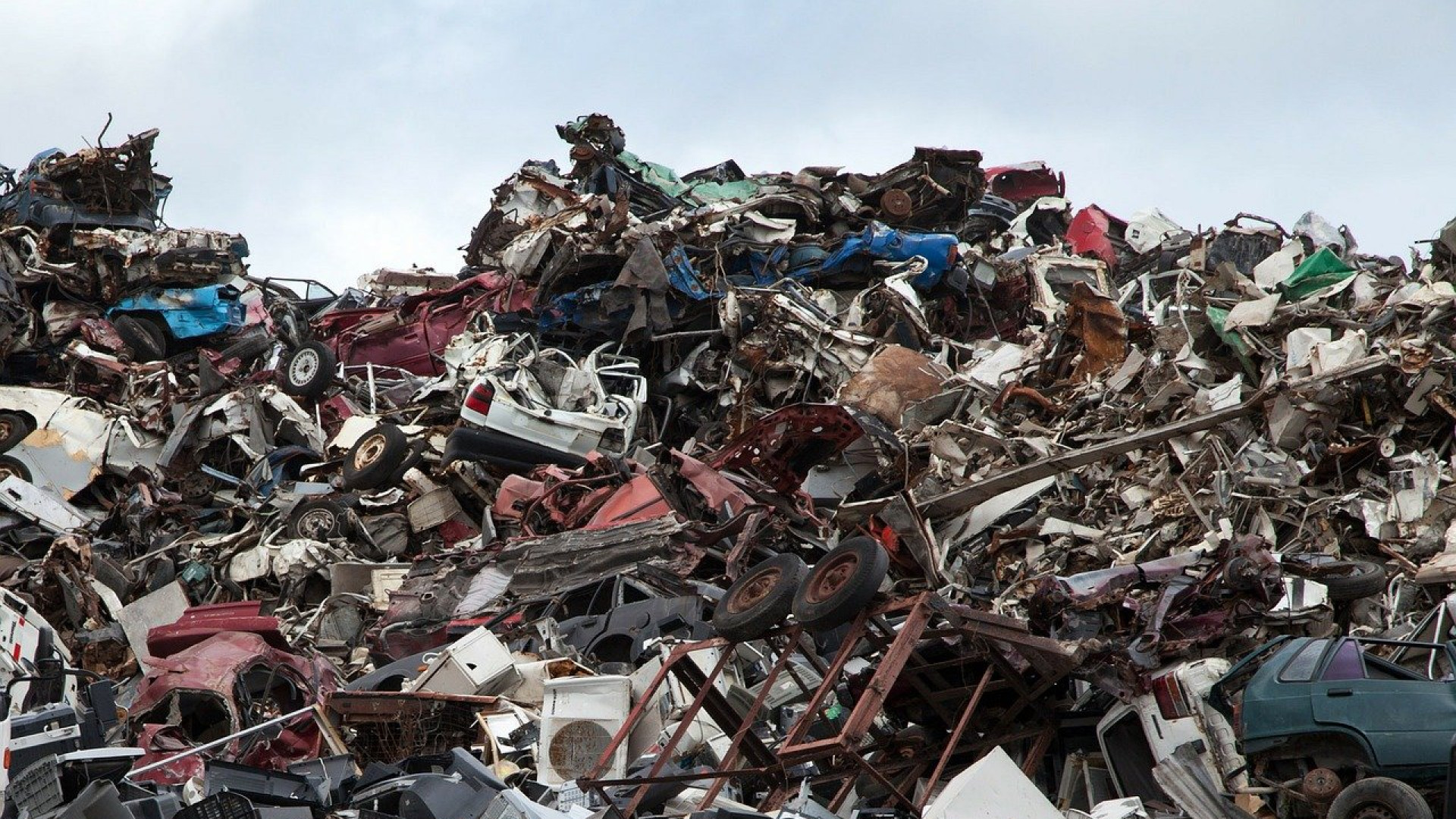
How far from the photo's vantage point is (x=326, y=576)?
605 inches

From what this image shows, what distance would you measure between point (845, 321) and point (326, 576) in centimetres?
792

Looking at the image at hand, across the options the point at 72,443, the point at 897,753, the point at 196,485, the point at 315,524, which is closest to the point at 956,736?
the point at 897,753

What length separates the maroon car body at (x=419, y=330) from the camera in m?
22.5

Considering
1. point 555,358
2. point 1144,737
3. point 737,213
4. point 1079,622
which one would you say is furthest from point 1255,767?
Answer: point 737,213

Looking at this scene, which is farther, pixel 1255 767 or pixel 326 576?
pixel 326 576

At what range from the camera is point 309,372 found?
66.0ft

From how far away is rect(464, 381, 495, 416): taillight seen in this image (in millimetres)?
17188

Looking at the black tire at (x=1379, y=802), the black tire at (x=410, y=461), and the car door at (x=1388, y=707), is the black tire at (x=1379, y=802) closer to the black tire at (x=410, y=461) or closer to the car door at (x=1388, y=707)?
the car door at (x=1388, y=707)

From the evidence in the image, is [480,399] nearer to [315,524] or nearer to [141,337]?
[315,524]

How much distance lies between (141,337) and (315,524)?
6660 mm

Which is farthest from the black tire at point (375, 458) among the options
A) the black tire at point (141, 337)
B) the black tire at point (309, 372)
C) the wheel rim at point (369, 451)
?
the black tire at point (141, 337)

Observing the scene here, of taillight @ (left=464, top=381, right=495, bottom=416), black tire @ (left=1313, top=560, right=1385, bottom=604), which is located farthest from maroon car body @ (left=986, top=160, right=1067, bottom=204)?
black tire @ (left=1313, top=560, right=1385, bottom=604)

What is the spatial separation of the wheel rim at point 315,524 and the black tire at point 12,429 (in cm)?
502

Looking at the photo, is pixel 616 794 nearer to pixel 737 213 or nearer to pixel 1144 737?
pixel 1144 737
